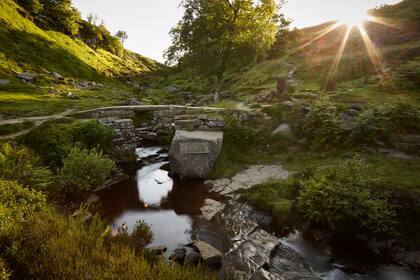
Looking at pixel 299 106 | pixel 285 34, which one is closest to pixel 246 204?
pixel 299 106

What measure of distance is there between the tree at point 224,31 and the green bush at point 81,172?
19.9m

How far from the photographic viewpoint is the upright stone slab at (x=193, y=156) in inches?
554

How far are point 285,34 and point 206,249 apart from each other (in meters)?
45.5

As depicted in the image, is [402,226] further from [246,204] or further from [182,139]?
[182,139]

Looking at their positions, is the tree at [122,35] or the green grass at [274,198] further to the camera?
the tree at [122,35]

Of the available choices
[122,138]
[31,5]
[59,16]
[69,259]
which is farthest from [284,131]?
[59,16]

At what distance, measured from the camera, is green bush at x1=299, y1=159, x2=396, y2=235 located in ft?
28.7

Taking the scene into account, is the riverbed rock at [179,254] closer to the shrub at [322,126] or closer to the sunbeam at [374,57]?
the shrub at [322,126]

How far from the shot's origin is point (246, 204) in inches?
446

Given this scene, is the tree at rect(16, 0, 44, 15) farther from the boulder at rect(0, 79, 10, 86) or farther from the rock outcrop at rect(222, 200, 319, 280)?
the rock outcrop at rect(222, 200, 319, 280)

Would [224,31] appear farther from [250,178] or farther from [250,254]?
[250,254]

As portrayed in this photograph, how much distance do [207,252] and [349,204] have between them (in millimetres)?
4664

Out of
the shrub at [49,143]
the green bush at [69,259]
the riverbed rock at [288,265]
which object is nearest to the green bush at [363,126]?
the riverbed rock at [288,265]

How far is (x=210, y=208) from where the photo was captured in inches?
436
